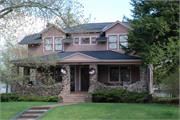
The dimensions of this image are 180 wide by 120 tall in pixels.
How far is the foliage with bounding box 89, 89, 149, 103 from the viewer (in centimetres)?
1308

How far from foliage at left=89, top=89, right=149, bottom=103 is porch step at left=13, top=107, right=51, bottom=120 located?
4381 mm

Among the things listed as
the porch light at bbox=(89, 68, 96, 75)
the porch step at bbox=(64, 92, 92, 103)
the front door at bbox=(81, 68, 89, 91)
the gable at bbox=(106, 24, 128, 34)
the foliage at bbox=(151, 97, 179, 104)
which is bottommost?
the porch step at bbox=(64, 92, 92, 103)

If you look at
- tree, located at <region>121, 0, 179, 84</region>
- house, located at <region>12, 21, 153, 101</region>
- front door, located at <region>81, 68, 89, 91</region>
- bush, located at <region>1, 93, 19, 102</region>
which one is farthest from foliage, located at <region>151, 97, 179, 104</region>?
bush, located at <region>1, 93, 19, 102</region>

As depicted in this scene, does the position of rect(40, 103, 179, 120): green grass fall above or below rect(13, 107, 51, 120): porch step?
above

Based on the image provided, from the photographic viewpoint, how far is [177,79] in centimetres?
841

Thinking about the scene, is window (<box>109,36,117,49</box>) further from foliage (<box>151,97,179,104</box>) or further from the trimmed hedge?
the trimmed hedge

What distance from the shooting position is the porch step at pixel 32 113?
984 cm

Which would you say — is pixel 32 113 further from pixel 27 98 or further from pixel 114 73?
pixel 114 73

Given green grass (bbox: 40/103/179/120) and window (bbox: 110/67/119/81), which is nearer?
green grass (bbox: 40/103/179/120)

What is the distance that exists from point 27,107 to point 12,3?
19.8 ft


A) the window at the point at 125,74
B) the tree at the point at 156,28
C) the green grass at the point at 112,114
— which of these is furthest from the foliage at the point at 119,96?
the green grass at the point at 112,114

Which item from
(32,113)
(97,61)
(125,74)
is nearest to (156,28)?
(97,61)

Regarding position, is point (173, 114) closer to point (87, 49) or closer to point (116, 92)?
point (116, 92)

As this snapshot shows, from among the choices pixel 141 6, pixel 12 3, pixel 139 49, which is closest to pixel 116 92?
pixel 139 49
